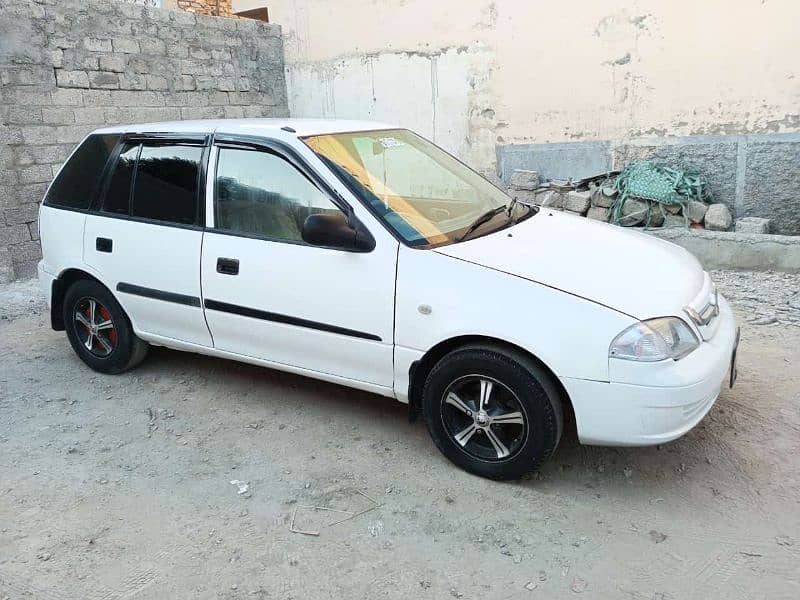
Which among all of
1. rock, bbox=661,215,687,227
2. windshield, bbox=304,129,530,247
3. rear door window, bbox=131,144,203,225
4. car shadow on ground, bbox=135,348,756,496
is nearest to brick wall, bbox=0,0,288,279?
car shadow on ground, bbox=135,348,756,496

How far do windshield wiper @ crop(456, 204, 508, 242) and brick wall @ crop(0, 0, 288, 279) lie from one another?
5740 mm

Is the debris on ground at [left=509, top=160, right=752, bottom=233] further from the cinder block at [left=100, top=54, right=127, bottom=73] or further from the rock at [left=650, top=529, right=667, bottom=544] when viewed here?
the cinder block at [left=100, top=54, right=127, bottom=73]

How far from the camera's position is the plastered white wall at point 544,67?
22.8 feet

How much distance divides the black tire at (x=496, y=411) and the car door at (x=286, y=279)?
1.15 ft

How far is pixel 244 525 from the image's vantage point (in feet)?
9.79

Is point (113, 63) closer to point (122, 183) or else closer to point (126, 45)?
point (126, 45)

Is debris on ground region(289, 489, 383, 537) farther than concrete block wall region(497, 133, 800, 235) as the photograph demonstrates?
No

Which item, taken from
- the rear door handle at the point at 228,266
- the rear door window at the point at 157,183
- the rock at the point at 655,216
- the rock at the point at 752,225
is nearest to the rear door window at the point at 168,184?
the rear door window at the point at 157,183

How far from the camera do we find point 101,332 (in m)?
4.60

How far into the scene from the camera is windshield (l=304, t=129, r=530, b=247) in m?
3.42

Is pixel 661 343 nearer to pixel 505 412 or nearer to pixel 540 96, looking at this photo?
pixel 505 412

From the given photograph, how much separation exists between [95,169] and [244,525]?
277 cm

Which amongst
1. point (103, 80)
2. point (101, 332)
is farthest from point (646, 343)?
point (103, 80)

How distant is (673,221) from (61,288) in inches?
237
